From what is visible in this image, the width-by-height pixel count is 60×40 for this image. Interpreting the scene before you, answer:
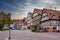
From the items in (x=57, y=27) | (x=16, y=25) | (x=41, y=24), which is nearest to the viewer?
(x=57, y=27)

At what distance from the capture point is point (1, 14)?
37781 mm

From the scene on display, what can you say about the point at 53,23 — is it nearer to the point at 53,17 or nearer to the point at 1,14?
the point at 53,17

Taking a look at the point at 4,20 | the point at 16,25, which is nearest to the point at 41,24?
the point at 4,20

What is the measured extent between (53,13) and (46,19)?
1987 millimetres

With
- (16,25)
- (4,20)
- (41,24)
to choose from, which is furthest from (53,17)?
(16,25)

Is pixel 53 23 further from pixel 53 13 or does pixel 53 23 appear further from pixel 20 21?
pixel 20 21

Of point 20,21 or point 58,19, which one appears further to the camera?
point 20,21

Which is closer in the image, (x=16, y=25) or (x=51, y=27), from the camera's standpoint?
(x=51, y=27)

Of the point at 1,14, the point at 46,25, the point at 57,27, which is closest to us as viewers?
the point at 57,27

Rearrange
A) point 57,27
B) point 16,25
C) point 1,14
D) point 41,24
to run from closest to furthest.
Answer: point 57,27, point 41,24, point 1,14, point 16,25

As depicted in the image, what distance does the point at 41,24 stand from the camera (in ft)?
116

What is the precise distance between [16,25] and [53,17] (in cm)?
3209

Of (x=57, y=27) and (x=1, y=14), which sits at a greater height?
(x=1, y=14)

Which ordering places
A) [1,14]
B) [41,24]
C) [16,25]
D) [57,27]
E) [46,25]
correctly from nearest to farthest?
[57,27], [46,25], [41,24], [1,14], [16,25]
